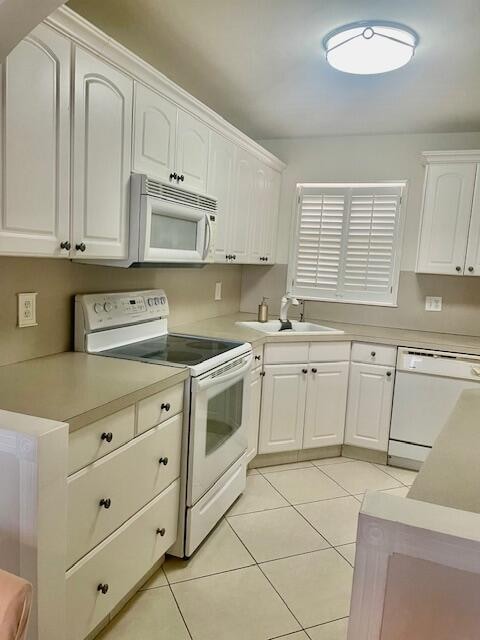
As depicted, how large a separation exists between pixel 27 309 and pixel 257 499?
1.69 meters

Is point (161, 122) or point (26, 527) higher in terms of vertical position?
point (161, 122)

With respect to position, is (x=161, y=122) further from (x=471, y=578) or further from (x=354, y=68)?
(x=471, y=578)

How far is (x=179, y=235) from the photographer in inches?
97.0

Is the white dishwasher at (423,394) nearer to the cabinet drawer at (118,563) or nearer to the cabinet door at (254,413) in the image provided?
the cabinet door at (254,413)

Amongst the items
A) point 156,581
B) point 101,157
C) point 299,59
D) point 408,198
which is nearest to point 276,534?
point 156,581

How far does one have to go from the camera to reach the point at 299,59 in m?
2.31

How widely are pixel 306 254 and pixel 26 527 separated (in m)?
3.13

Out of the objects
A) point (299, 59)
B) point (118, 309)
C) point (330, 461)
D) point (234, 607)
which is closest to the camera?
point (234, 607)

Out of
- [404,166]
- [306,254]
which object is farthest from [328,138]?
[306,254]

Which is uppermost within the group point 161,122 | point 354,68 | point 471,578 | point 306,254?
point 354,68

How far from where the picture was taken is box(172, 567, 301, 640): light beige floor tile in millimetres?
1814

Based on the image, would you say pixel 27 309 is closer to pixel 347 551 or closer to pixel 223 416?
pixel 223 416

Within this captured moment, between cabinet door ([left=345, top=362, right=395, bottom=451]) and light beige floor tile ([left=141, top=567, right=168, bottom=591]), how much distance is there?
5.72ft

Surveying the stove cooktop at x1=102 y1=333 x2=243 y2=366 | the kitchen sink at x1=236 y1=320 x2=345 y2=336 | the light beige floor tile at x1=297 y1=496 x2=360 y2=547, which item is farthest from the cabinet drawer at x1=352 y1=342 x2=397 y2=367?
the stove cooktop at x1=102 y1=333 x2=243 y2=366
